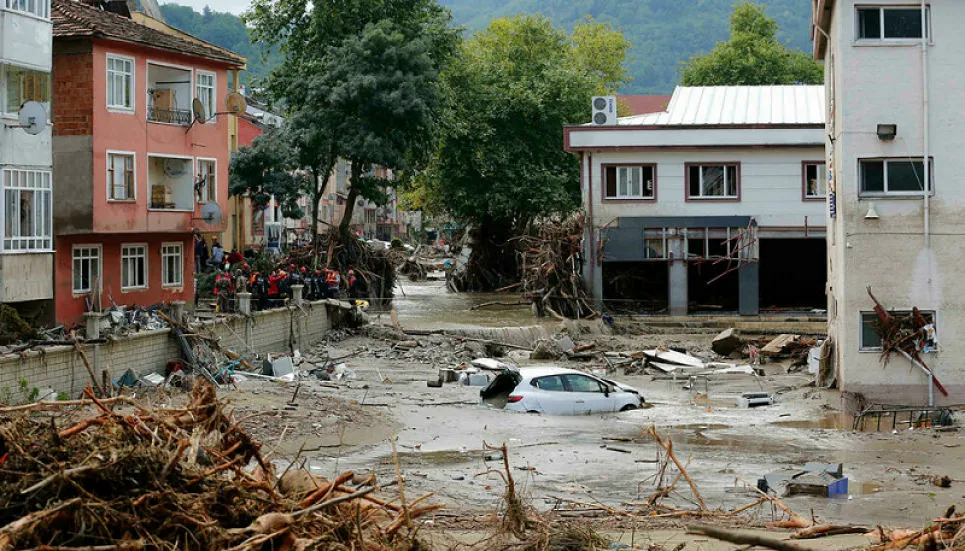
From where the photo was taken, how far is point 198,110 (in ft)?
113

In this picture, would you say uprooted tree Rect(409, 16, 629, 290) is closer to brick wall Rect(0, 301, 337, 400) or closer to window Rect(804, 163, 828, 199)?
window Rect(804, 163, 828, 199)

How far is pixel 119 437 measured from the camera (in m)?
9.30

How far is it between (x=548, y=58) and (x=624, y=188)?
25538 mm

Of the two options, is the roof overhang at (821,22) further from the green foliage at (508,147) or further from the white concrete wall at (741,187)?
the green foliage at (508,147)

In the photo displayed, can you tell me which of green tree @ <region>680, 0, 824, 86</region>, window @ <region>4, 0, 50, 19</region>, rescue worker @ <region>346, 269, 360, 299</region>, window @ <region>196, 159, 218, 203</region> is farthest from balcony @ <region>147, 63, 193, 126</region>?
green tree @ <region>680, 0, 824, 86</region>

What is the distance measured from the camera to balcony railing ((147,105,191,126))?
111ft

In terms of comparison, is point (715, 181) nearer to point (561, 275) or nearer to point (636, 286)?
point (636, 286)

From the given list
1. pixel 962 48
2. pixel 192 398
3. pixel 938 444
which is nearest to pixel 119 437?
pixel 192 398

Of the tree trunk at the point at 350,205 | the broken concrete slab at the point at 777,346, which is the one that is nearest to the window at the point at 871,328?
the broken concrete slab at the point at 777,346

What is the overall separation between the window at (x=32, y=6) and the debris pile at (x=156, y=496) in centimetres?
2056

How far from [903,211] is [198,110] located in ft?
64.4

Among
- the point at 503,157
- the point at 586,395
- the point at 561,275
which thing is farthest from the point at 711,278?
the point at 586,395

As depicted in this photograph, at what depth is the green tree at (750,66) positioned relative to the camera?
248 feet

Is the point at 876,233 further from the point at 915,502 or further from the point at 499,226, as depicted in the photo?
the point at 499,226
